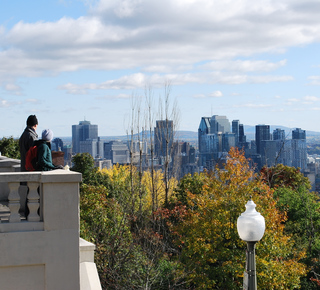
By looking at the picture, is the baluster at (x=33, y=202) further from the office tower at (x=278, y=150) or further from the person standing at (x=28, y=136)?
the office tower at (x=278, y=150)

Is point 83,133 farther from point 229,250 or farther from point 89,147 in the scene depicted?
point 229,250

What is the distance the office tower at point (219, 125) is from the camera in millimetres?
164500

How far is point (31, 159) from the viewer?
320 inches

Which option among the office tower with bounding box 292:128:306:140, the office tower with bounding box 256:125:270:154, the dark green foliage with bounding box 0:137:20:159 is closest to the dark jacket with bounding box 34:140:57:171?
the dark green foliage with bounding box 0:137:20:159

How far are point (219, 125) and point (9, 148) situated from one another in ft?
458

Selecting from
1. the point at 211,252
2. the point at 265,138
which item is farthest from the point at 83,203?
the point at 265,138

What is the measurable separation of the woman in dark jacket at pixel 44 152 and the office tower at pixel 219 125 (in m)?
151

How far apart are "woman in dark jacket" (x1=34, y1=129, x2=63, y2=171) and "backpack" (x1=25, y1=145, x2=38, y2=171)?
7.0 inches

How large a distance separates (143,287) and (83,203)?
6665mm

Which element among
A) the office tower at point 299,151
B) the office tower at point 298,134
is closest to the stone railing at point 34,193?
the office tower at point 299,151

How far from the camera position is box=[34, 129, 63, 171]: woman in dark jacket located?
25.6ft

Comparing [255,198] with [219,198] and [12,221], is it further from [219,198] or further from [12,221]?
[12,221]

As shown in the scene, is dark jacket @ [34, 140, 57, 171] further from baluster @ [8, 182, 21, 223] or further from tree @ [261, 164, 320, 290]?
tree @ [261, 164, 320, 290]

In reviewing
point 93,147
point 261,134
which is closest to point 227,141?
point 261,134
